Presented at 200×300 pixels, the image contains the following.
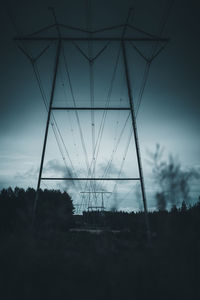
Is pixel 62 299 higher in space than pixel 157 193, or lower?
lower

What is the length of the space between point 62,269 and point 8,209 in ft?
106

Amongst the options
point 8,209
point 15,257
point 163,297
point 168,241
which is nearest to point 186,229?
point 168,241

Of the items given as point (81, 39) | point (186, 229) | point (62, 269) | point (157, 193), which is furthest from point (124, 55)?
point (62, 269)

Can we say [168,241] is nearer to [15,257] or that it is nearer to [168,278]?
[168,278]

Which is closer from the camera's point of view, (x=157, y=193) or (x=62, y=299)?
(x=62, y=299)

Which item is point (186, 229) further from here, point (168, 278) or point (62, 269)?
point (62, 269)

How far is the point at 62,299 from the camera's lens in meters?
4.66

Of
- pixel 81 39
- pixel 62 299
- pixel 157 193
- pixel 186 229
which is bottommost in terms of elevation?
pixel 62 299

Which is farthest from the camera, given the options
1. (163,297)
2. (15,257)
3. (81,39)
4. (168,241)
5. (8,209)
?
(8,209)

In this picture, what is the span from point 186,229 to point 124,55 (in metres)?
8.15

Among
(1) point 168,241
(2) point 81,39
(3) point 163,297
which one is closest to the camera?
(3) point 163,297

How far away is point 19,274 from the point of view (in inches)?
213

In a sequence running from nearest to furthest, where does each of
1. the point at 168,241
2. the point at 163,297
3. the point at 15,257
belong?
the point at 163,297, the point at 168,241, the point at 15,257

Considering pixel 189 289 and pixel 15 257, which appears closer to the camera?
pixel 189 289
